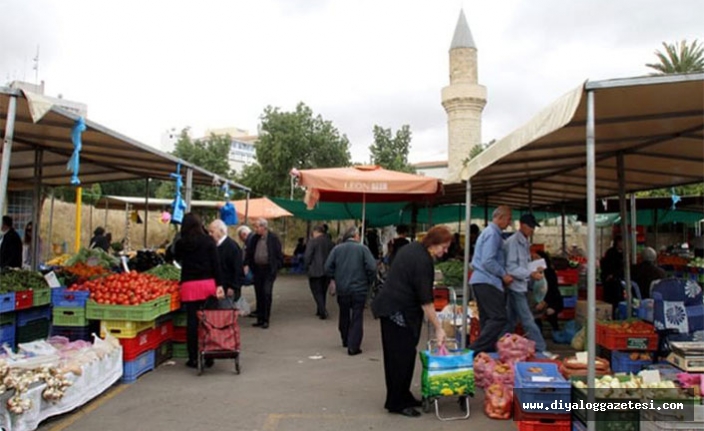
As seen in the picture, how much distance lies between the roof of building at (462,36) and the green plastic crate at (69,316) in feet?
167

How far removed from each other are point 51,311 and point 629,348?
6.76m

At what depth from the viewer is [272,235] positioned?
10055 mm

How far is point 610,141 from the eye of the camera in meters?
6.20

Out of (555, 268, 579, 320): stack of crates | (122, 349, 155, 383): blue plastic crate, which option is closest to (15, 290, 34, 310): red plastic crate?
(122, 349, 155, 383): blue plastic crate

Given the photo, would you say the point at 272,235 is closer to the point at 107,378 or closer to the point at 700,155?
the point at 107,378

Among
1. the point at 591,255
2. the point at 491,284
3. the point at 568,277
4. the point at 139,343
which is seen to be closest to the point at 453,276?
the point at 568,277

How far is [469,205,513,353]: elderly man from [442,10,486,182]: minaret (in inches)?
1758

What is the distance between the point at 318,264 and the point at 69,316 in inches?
199

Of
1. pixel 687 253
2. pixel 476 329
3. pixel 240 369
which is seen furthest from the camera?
pixel 687 253

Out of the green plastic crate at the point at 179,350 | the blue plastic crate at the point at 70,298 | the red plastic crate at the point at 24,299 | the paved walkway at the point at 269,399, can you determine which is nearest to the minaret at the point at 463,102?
the paved walkway at the point at 269,399

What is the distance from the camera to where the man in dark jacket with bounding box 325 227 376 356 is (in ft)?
25.3

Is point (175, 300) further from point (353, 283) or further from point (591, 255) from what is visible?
point (591, 255)

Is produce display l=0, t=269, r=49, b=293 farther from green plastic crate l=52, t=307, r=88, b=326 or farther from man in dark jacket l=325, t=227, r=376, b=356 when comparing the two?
man in dark jacket l=325, t=227, r=376, b=356

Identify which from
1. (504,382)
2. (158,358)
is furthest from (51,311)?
(504,382)
